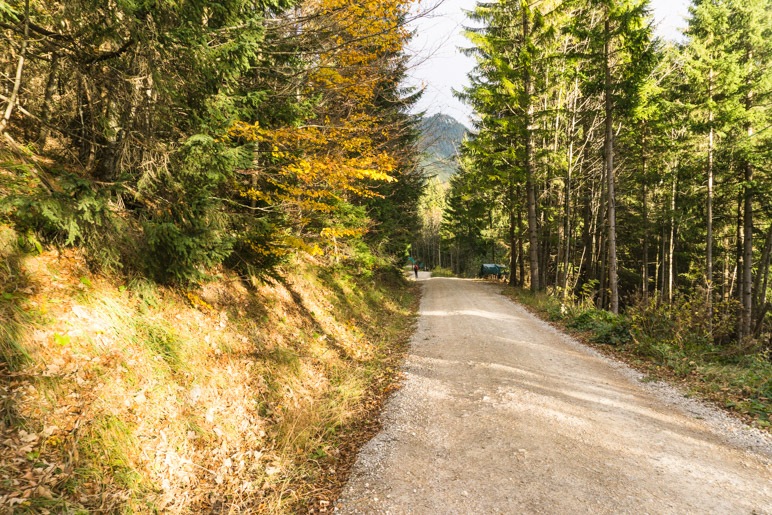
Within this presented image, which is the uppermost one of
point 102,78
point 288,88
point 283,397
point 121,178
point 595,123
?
point 595,123

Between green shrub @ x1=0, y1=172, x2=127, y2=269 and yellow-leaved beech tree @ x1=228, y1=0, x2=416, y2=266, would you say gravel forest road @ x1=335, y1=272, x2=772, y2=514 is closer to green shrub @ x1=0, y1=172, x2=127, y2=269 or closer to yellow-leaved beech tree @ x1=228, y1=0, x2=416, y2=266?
green shrub @ x1=0, y1=172, x2=127, y2=269

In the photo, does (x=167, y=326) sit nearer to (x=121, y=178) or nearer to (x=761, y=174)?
(x=121, y=178)

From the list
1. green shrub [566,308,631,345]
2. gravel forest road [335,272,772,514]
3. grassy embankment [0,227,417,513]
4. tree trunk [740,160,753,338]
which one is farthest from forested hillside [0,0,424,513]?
tree trunk [740,160,753,338]

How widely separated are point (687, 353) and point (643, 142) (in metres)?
15.6

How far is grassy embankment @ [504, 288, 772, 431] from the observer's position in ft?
19.3

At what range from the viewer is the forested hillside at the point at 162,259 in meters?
3.15

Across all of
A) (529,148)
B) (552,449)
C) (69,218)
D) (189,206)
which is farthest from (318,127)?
(529,148)

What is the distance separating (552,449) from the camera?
440cm

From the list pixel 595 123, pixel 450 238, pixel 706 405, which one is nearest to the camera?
pixel 706 405

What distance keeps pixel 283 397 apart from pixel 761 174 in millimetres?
20477

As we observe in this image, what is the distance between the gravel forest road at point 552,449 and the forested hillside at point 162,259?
0.80 metres

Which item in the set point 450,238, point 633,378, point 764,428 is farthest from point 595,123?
point 450,238

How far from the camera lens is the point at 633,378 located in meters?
6.94

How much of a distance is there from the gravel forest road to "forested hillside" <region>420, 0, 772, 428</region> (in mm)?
2423
